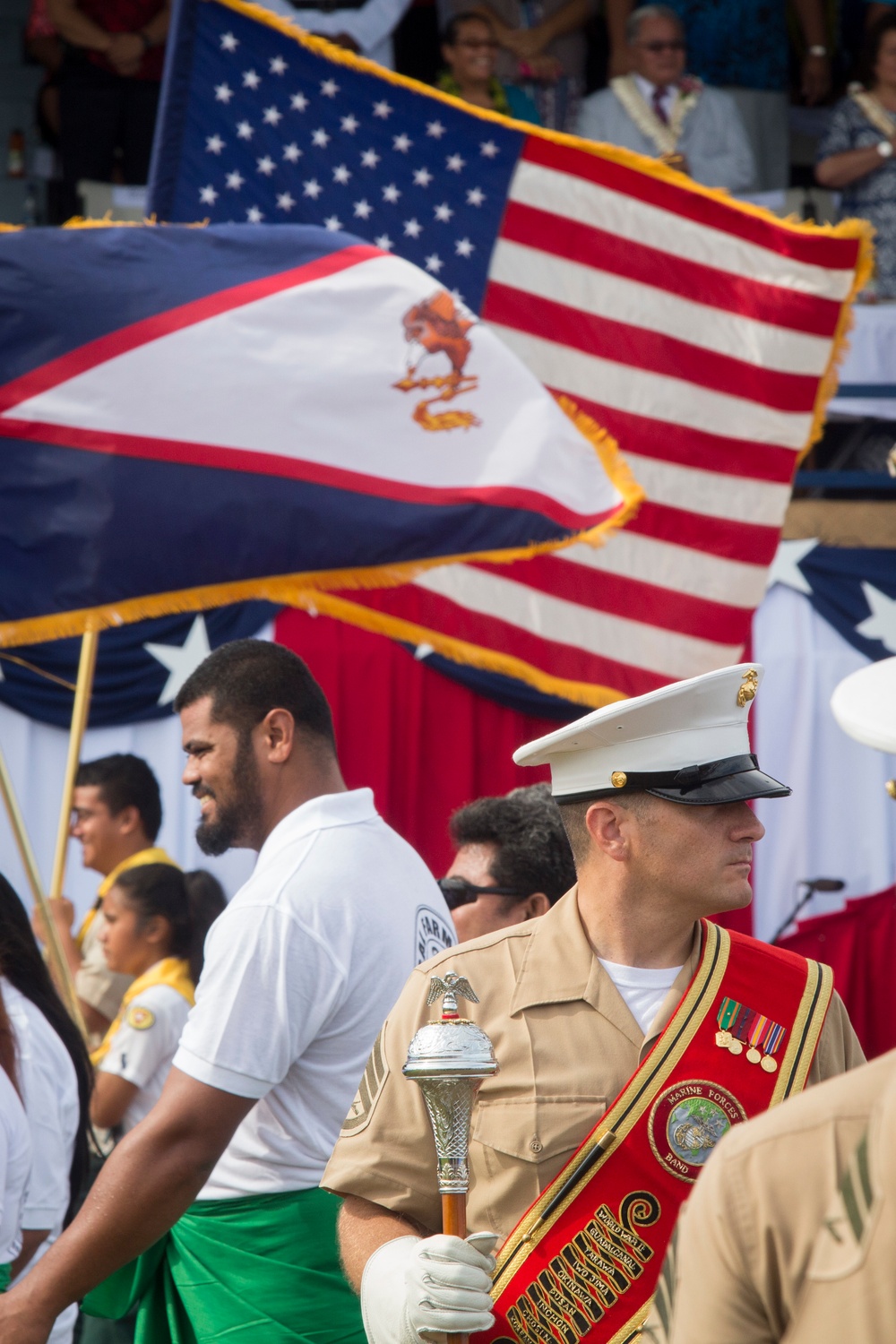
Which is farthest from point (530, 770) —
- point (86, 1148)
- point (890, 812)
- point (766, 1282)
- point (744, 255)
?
point (766, 1282)

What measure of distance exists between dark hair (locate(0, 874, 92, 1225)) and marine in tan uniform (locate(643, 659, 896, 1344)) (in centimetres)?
227

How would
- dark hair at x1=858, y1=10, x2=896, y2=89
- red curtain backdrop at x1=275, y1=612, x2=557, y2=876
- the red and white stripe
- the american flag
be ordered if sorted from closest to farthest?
the american flag, the red and white stripe, red curtain backdrop at x1=275, y1=612, x2=557, y2=876, dark hair at x1=858, y1=10, x2=896, y2=89

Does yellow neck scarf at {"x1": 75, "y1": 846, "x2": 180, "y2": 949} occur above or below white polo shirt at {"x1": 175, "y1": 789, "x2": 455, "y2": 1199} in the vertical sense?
below

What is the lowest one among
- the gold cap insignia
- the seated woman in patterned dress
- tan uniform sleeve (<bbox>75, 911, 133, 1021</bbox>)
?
tan uniform sleeve (<bbox>75, 911, 133, 1021</bbox>)

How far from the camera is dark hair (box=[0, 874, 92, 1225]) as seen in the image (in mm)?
3209

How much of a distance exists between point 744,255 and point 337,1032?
413 cm

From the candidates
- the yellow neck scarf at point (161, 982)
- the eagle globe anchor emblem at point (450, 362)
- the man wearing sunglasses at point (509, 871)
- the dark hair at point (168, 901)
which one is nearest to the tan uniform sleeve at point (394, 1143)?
the man wearing sunglasses at point (509, 871)

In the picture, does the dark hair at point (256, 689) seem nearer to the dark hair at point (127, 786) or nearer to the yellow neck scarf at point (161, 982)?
the yellow neck scarf at point (161, 982)

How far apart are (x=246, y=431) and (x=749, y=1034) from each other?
2.51 m

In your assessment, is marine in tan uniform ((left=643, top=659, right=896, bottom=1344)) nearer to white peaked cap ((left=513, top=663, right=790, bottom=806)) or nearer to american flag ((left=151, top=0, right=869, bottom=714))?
white peaked cap ((left=513, top=663, right=790, bottom=806))

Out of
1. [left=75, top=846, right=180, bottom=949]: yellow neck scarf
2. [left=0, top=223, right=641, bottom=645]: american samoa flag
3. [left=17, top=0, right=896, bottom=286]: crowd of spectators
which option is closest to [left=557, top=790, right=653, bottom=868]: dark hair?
[left=0, top=223, right=641, bottom=645]: american samoa flag

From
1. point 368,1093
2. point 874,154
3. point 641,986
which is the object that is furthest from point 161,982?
point 874,154

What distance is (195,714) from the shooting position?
2.96 m

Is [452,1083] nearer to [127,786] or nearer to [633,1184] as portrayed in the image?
[633,1184]
